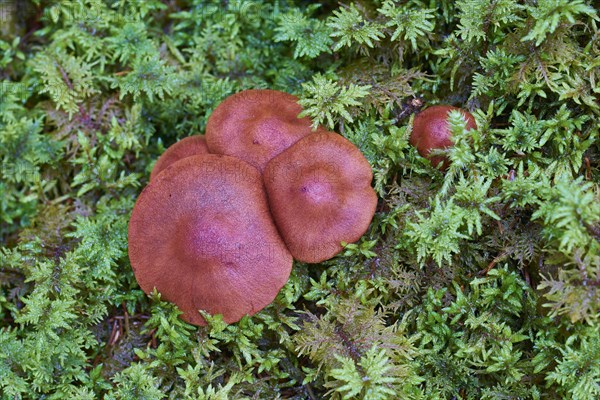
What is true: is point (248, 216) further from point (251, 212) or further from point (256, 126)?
point (256, 126)

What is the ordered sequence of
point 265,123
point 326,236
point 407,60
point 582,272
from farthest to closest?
point 407,60 < point 265,123 < point 326,236 < point 582,272

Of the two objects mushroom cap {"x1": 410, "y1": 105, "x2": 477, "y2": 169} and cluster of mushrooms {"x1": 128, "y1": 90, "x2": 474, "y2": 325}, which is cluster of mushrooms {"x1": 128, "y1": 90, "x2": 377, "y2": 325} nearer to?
cluster of mushrooms {"x1": 128, "y1": 90, "x2": 474, "y2": 325}

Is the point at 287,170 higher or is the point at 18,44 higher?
the point at 18,44

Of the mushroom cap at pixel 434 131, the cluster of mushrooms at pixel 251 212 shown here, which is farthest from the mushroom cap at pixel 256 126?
the mushroom cap at pixel 434 131

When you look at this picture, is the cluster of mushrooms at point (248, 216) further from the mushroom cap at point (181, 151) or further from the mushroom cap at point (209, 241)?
the mushroom cap at point (181, 151)

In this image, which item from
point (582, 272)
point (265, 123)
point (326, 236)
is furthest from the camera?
point (265, 123)

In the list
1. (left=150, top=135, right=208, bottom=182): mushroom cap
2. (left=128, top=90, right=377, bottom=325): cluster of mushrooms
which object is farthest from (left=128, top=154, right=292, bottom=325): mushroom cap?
(left=150, top=135, right=208, bottom=182): mushroom cap

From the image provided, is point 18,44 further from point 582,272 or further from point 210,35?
point 582,272

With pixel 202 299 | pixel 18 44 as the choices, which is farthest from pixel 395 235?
pixel 18 44
